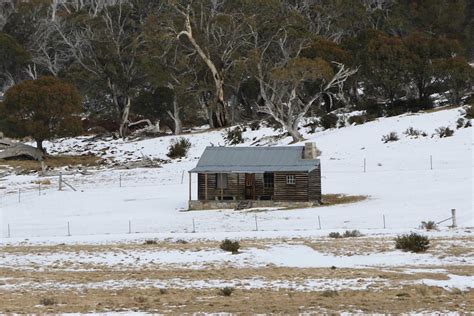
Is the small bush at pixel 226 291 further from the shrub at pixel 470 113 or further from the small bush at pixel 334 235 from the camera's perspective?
the shrub at pixel 470 113

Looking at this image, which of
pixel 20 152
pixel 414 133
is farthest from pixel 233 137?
pixel 20 152

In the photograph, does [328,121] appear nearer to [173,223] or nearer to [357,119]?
[357,119]

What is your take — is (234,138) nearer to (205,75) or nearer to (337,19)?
(205,75)

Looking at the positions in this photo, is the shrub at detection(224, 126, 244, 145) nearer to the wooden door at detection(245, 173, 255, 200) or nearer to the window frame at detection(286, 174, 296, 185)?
the wooden door at detection(245, 173, 255, 200)

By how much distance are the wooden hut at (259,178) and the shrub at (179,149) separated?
853 inches

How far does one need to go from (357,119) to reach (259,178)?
2520cm

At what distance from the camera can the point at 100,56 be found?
79.6 m

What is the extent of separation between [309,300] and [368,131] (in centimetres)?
4456

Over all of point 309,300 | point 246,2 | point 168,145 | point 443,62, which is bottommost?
point 309,300

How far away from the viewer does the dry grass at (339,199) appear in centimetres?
4017

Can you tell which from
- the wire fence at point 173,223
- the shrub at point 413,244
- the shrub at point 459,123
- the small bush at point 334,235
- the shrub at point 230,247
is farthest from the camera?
the shrub at point 459,123

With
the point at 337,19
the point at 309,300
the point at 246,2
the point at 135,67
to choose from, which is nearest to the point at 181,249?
the point at 309,300

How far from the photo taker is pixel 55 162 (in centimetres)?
6334

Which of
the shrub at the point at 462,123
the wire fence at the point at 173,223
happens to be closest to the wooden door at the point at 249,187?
the wire fence at the point at 173,223
